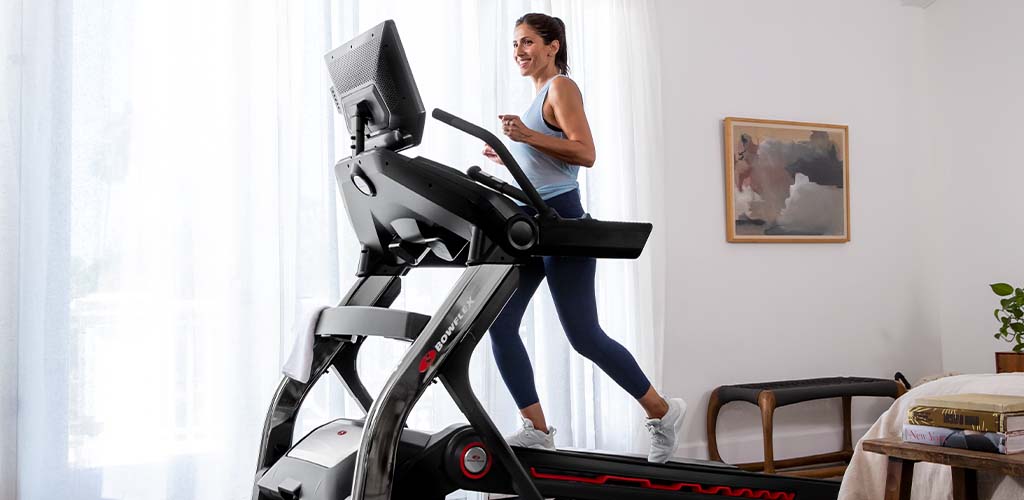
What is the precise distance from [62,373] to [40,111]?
828mm

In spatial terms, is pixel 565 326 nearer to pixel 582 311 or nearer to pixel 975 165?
pixel 582 311

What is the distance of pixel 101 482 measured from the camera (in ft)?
9.43

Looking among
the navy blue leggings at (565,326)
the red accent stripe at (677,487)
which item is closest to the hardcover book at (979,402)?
the red accent stripe at (677,487)

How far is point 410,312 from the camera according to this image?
69.8 inches

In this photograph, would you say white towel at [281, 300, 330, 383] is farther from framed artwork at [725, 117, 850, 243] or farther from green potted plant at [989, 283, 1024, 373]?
green potted plant at [989, 283, 1024, 373]

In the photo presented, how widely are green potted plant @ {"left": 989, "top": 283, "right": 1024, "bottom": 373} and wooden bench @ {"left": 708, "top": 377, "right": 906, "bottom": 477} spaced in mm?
435

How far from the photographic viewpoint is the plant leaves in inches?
159

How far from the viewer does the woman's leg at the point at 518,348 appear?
2319 mm

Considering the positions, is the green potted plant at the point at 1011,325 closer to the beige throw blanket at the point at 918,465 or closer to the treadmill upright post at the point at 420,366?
the beige throw blanket at the point at 918,465

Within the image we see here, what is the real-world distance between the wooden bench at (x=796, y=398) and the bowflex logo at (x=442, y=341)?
2283mm

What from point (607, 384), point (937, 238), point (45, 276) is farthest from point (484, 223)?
point (937, 238)

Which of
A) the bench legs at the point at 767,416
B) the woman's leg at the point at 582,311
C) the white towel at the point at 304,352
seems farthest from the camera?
the bench legs at the point at 767,416

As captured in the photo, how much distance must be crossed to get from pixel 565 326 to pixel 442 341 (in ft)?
2.07

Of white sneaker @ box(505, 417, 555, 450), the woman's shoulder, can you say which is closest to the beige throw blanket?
white sneaker @ box(505, 417, 555, 450)
